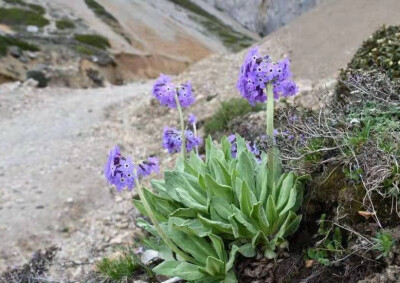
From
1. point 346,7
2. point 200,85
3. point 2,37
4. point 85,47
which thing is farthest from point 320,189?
point 85,47

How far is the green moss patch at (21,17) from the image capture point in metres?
44.0

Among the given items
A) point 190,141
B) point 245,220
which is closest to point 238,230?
point 245,220

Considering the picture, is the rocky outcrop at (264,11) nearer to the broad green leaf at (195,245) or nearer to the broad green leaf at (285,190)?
the broad green leaf at (285,190)

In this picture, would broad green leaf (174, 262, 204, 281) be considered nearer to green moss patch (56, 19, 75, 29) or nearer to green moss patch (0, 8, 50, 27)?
green moss patch (0, 8, 50, 27)

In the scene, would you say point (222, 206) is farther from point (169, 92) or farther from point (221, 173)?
point (169, 92)

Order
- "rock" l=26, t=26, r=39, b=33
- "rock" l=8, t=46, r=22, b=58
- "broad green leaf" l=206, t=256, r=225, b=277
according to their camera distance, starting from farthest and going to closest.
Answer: "rock" l=26, t=26, r=39, b=33, "rock" l=8, t=46, r=22, b=58, "broad green leaf" l=206, t=256, r=225, b=277

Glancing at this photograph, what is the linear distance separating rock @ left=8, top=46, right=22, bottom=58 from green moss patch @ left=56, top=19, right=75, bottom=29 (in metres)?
14.4

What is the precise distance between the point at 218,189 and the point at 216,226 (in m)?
0.24

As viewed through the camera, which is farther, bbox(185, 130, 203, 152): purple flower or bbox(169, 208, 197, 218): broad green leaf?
bbox(185, 130, 203, 152): purple flower

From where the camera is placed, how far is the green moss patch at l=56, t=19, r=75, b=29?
4494cm

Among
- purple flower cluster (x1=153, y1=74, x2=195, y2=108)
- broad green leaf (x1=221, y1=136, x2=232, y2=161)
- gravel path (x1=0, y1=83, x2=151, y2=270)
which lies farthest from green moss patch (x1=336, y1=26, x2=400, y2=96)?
gravel path (x1=0, y1=83, x2=151, y2=270)

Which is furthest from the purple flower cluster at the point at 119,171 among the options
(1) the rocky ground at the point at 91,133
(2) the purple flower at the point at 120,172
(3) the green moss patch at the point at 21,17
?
(3) the green moss patch at the point at 21,17

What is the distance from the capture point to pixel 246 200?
3.40 meters

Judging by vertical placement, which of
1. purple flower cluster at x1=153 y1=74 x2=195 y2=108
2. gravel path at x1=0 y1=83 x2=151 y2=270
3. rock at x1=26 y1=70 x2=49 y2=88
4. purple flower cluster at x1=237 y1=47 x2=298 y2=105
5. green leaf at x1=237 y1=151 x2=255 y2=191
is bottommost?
rock at x1=26 y1=70 x2=49 y2=88
